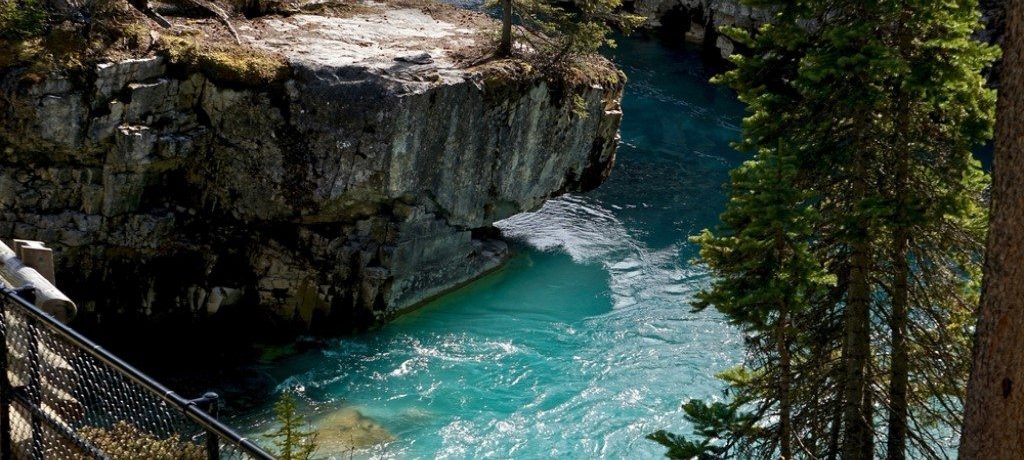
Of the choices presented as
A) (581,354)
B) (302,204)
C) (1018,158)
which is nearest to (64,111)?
(302,204)

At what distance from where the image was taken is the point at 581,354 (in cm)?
2236

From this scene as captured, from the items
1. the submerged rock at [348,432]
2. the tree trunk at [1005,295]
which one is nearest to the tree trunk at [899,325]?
the tree trunk at [1005,295]

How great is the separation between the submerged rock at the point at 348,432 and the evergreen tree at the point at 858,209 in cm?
703

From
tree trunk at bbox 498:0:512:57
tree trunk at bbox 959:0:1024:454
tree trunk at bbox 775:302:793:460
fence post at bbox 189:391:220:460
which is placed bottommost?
tree trunk at bbox 775:302:793:460

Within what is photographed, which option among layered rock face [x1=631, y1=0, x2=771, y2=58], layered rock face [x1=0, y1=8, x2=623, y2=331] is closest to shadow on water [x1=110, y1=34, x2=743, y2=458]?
layered rock face [x1=0, y1=8, x2=623, y2=331]

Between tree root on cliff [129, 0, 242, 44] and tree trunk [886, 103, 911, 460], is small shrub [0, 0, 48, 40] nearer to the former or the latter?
tree root on cliff [129, 0, 242, 44]

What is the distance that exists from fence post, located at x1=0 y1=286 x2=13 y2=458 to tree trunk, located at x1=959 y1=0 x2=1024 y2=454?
25.7 ft

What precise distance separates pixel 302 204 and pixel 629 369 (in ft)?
26.3

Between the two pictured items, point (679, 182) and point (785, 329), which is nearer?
point (785, 329)

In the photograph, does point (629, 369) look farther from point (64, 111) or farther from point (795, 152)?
point (64, 111)

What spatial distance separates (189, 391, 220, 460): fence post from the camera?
5.75 meters

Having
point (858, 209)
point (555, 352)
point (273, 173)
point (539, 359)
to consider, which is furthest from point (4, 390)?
point (555, 352)

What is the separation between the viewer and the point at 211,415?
5891 mm

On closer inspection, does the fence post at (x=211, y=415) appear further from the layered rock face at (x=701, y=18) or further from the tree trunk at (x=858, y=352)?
the layered rock face at (x=701, y=18)
